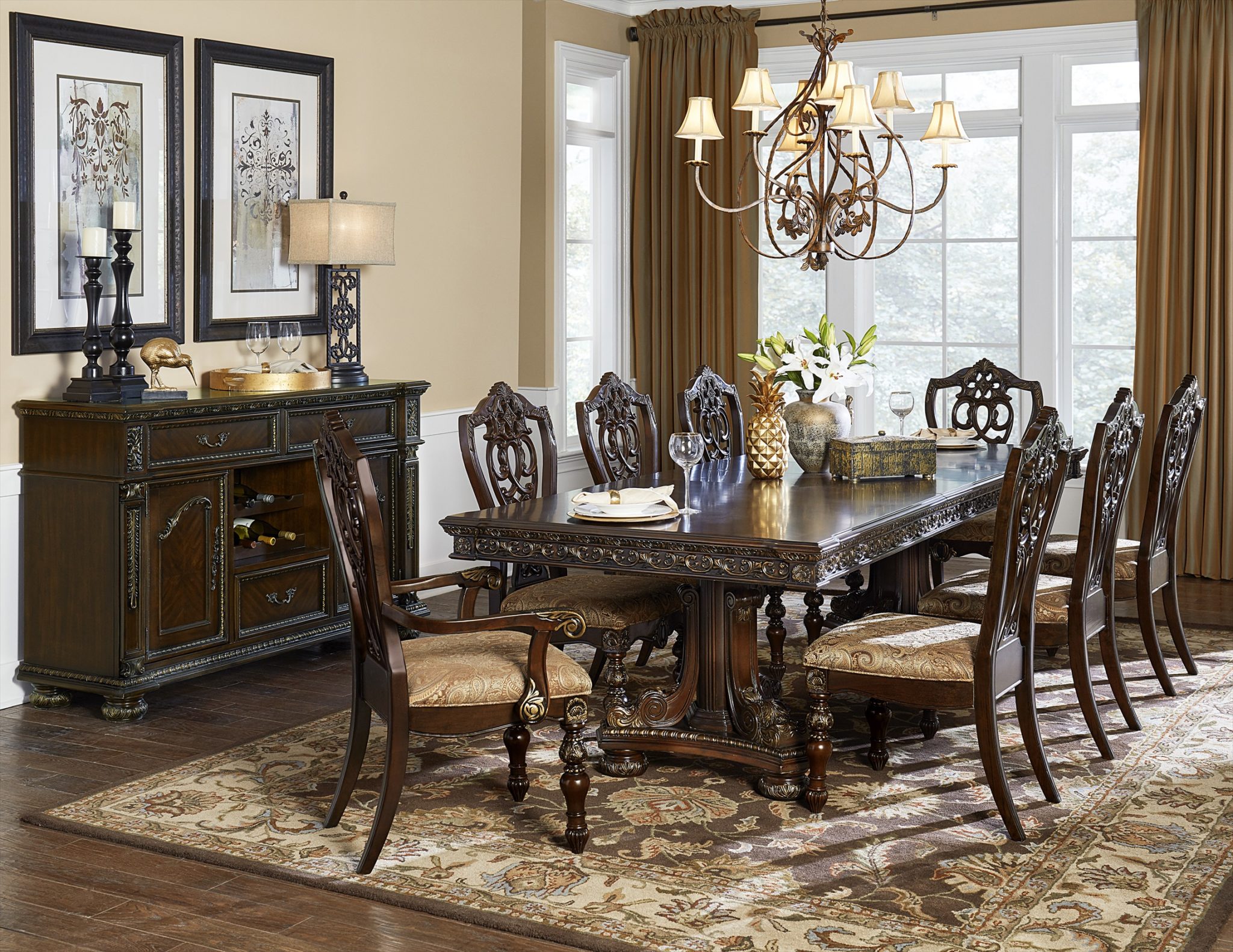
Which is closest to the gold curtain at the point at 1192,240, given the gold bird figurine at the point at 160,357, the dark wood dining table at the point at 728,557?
the dark wood dining table at the point at 728,557

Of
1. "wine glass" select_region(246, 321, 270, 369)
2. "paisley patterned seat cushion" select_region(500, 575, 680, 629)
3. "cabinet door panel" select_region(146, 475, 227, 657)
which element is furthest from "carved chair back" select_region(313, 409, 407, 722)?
"wine glass" select_region(246, 321, 270, 369)

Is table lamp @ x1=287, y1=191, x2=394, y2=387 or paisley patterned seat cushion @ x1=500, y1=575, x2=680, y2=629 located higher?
table lamp @ x1=287, y1=191, x2=394, y2=387

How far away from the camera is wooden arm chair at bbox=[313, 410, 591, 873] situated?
3166mm

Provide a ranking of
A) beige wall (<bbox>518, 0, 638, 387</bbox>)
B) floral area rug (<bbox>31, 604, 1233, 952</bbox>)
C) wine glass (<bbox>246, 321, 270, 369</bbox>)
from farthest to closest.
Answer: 1. beige wall (<bbox>518, 0, 638, 387</bbox>)
2. wine glass (<bbox>246, 321, 270, 369</bbox>)
3. floral area rug (<bbox>31, 604, 1233, 952</bbox>)

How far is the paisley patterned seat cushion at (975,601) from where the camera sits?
13.0ft

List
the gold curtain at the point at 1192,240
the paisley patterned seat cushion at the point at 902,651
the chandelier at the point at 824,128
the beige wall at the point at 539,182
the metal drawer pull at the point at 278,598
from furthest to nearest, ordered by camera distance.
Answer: the beige wall at the point at 539,182
the gold curtain at the point at 1192,240
the metal drawer pull at the point at 278,598
the chandelier at the point at 824,128
the paisley patterned seat cushion at the point at 902,651

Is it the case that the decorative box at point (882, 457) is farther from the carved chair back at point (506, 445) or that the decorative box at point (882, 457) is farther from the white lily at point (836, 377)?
the carved chair back at point (506, 445)

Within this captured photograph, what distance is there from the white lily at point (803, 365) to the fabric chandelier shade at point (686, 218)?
3068 mm

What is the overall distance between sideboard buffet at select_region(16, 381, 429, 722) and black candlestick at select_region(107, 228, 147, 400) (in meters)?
0.13

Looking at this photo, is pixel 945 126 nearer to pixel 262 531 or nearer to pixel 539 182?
pixel 262 531

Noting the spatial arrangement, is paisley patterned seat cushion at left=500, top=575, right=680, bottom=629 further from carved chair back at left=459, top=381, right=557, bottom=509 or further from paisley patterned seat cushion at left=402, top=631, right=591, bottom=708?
paisley patterned seat cushion at left=402, top=631, right=591, bottom=708

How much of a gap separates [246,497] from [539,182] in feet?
9.00

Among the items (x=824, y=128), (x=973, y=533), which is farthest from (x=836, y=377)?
(x=973, y=533)

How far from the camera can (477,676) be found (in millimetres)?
3254
